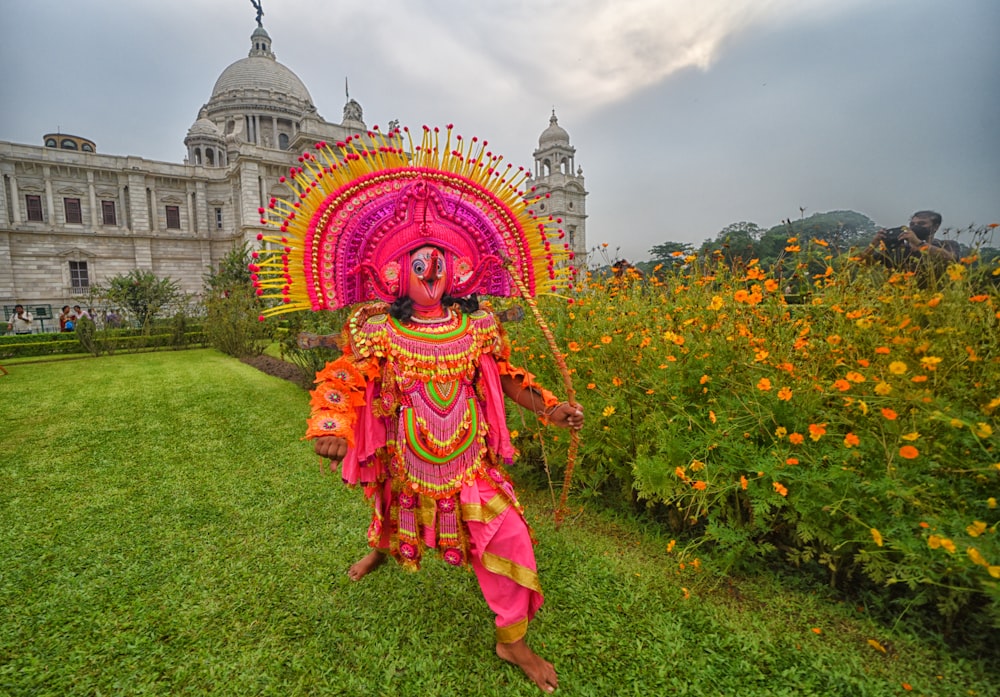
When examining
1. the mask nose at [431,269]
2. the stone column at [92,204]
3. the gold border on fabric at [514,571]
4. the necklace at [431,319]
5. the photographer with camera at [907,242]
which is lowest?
the gold border on fabric at [514,571]

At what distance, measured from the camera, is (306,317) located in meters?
8.53

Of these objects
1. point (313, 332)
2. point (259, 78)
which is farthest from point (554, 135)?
point (313, 332)

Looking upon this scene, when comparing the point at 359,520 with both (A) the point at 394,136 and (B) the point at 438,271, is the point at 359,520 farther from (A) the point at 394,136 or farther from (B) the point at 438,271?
(A) the point at 394,136

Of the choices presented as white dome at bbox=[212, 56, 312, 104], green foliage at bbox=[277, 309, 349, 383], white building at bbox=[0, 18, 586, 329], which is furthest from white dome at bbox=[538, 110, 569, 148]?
green foliage at bbox=[277, 309, 349, 383]

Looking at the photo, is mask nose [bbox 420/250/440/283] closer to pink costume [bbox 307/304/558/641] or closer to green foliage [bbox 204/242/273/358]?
pink costume [bbox 307/304/558/641]

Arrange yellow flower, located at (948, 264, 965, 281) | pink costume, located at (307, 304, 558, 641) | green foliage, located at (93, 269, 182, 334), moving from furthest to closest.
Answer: green foliage, located at (93, 269, 182, 334)
pink costume, located at (307, 304, 558, 641)
yellow flower, located at (948, 264, 965, 281)

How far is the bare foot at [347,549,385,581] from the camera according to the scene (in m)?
3.02

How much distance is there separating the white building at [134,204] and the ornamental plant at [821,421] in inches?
1204

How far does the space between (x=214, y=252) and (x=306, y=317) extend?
35.9 metres

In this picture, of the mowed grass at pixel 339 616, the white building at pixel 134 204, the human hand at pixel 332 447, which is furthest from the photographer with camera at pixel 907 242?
the white building at pixel 134 204

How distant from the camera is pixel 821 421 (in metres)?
2.50

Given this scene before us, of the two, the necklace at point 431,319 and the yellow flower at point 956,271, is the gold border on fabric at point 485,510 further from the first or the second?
the yellow flower at point 956,271

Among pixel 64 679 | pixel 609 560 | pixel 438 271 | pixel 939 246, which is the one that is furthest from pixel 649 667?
pixel 939 246

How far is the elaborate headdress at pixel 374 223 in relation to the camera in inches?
91.0
